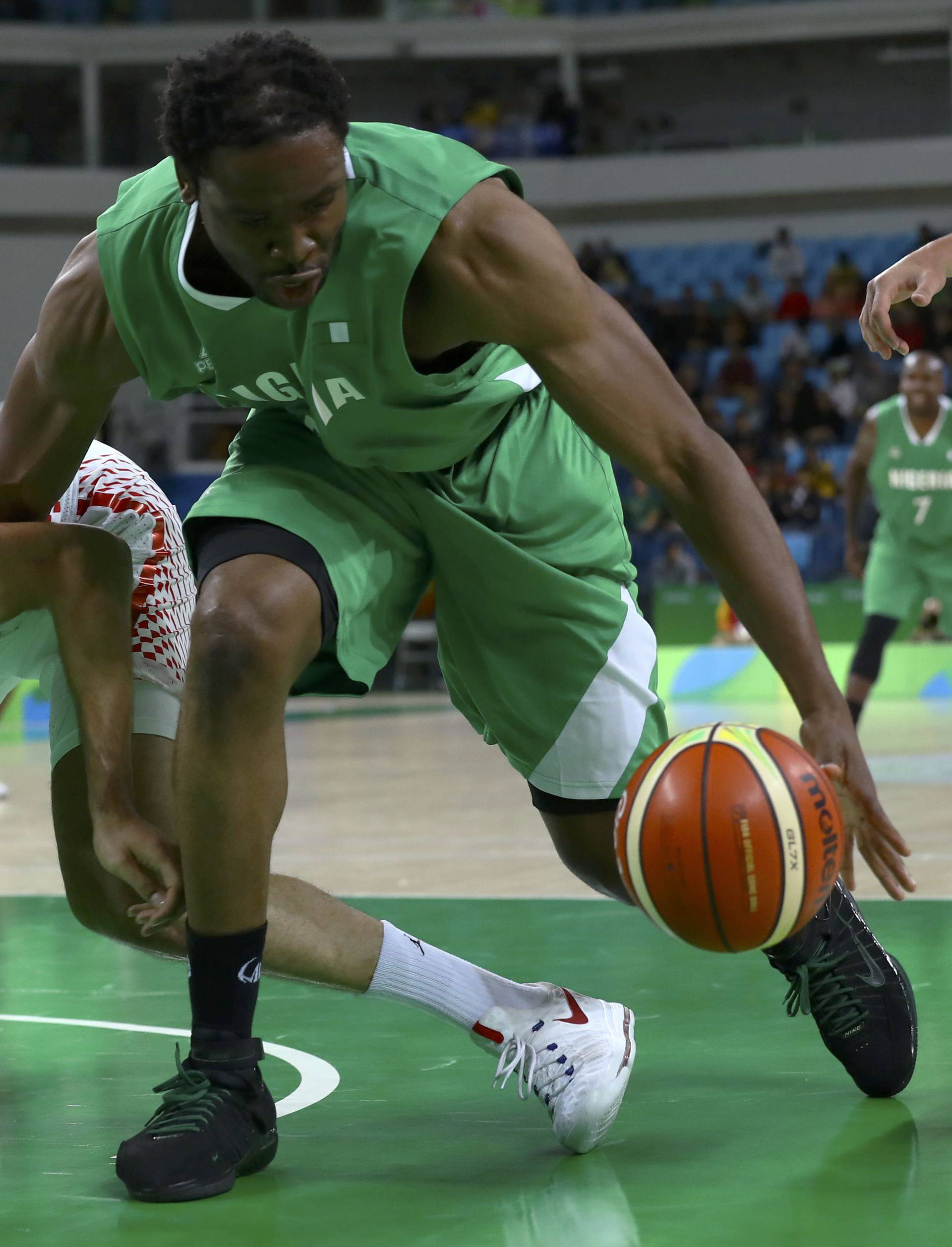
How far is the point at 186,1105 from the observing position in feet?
8.70

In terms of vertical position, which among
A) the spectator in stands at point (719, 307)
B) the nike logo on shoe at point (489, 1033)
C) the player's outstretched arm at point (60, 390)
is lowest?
the spectator in stands at point (719, 307)

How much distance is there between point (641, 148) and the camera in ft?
76.0

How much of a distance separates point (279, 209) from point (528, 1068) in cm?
140

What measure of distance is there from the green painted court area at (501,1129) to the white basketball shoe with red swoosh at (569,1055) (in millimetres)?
68

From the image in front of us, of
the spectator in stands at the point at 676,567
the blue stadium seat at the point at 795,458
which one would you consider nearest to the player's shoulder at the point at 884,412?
the spectator in stands at the point at 676,567

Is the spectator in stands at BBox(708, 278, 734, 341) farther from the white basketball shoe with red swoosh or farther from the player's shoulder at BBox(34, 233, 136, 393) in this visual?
the player's shoulder at BBox(34, 233, 136, 393)

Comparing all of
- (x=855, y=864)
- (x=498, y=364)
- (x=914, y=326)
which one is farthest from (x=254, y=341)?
(x=914, y=326)

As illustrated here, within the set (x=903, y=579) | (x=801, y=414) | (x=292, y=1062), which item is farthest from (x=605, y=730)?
Result: (x=801, y=414)

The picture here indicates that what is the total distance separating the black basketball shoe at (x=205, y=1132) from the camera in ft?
8.39

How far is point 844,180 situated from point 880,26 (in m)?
2.19

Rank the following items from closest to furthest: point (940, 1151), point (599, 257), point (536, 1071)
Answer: point (940, 1151) → point (536, 1071) → point (599, 257)

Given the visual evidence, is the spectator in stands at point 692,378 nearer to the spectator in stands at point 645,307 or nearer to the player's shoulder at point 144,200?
the spectator in stands at point 645,307

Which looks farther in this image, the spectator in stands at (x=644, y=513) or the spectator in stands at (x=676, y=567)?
the spectator in stands at (x=644, y=513)

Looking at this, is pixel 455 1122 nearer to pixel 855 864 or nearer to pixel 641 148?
pixel 855 864
